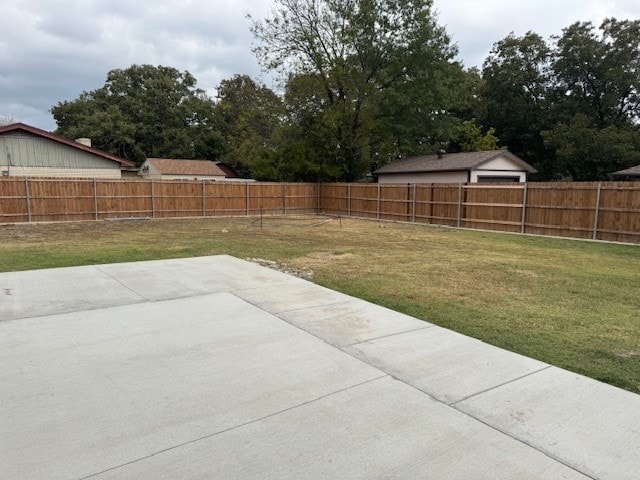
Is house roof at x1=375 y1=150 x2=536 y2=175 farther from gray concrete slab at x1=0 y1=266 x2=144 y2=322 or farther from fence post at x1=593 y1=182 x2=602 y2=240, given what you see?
gray concrete slab at x1=0 y1=266 x2=144 y2=322

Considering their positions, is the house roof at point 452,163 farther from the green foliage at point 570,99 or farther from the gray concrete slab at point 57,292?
the gray concrete slab at point 57,292

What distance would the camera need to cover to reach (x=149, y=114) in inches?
1596

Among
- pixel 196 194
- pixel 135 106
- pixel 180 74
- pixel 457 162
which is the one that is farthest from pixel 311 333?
pixel 180 74

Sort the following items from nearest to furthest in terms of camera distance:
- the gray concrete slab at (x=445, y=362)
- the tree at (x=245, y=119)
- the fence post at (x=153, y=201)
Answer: the gray concrete slab at (x=445, y=362) → the fence post at (x=153, y=201) → the tree at (x=245, y=119)

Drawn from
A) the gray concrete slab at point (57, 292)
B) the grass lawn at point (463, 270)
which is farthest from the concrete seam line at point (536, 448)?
the gray concrete slab at point (57, 292)

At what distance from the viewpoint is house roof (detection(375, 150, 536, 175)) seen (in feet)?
68.0

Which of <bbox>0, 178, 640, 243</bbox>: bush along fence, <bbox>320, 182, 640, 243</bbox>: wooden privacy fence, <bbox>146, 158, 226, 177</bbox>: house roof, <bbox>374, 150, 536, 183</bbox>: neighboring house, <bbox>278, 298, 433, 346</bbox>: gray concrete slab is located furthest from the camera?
<bbox>146, 158, 226, 177</bbox>: house roof

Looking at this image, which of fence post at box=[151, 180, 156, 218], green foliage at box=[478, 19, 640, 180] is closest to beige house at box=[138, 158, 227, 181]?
fence post at box=[151, 180, 156, 218]

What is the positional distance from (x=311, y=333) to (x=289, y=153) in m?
23.3

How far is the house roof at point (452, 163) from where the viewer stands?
68.0 ft

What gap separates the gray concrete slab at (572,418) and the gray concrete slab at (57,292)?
410 centimetres

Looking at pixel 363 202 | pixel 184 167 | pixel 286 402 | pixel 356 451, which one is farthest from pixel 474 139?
pixel 356 451

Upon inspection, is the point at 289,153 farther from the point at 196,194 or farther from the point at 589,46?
the point at 589,46

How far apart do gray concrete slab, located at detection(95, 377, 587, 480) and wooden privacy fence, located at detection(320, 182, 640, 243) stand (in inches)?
479
